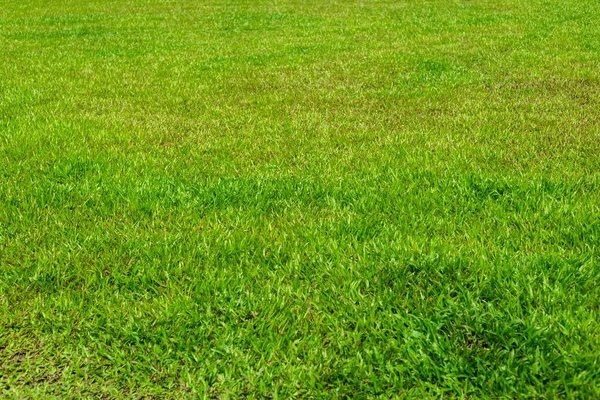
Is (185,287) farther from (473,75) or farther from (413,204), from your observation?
(473,75)

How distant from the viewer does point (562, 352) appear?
296 centimetres

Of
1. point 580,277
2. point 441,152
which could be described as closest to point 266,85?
point 441,152

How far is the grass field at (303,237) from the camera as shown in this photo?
3096mm

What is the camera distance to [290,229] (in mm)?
4559

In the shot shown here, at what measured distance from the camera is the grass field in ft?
10.2

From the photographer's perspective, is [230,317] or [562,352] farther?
[230,317]

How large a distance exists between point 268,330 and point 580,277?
2.22 metres

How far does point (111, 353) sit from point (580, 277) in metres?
3.23

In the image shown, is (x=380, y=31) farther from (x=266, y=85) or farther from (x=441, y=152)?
(x=441, y=152)

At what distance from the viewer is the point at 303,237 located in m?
4.43

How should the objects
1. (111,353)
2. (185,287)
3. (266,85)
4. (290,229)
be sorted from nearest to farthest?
1. (111,353)
2. (185,287)
3. (290,229)
4. (266,85)

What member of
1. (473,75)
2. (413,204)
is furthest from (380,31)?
(413,204)

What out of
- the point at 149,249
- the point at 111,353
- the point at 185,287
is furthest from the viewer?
the point at 149,249

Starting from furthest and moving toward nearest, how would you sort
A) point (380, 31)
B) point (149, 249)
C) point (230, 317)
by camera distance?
1. point (380, 31)
2. point (149, 249)
3. point (230, 317)
